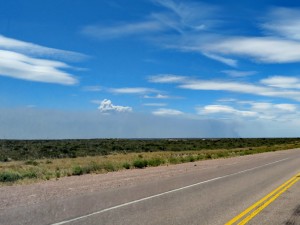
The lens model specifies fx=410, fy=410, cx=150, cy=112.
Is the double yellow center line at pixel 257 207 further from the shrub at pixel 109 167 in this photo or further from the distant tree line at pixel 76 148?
the distant tree line at pixel 76 148

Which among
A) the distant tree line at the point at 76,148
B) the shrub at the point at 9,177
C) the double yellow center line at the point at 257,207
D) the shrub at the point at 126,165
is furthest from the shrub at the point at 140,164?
the distant tree line at the point at 76,148

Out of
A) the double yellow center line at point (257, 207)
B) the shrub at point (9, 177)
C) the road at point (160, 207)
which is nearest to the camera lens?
the road at point (160, 207)

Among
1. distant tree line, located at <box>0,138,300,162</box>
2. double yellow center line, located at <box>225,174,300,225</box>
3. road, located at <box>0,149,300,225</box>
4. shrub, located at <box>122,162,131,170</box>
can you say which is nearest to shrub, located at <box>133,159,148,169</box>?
shrub, located at <box>122,162,131,170</box>

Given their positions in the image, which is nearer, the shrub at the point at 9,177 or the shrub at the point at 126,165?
the shrub at the point at 9,177

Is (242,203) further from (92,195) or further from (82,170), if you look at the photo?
(82,170)

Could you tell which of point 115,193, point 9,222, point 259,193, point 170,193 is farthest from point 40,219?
point 259,193

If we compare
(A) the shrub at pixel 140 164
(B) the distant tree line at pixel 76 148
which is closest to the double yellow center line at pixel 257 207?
(A) the shrub at pixel 140 164

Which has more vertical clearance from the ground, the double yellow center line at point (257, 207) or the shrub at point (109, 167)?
the shrub at point (109, 167)

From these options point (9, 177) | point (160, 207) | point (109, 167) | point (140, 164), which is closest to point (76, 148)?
point (140, 164)

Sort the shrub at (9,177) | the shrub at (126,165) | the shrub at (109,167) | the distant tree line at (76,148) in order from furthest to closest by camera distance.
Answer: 1. the distant tree line at (76,148)
2. the shrub at (126,165)
3. the shrub at (109,167)
4. the shrub at (9,177)

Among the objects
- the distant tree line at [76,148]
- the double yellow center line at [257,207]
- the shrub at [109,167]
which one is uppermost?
the distant tree line at [76,148]

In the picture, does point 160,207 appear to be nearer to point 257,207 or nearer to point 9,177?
point 257,207

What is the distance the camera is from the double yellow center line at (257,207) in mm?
9164

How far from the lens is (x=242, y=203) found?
11.7 m
